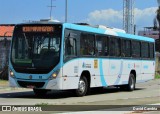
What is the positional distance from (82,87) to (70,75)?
1.26 m

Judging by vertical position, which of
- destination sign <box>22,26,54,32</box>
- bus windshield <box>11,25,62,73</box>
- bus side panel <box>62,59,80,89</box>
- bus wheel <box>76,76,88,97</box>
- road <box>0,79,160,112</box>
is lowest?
road <box>0,79,160,112</box>

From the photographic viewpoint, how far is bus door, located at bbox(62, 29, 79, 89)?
1930 centimetres

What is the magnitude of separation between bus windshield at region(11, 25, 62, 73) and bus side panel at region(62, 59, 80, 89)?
2.09ft

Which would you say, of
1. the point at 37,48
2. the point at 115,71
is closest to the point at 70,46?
the point at 37,48

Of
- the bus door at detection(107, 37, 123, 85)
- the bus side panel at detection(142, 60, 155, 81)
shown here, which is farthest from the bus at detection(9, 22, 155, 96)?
the bus side panel at detection(142, 60, 155, 81)

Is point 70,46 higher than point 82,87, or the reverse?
point 70,46

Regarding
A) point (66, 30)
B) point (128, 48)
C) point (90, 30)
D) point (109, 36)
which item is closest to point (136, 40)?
point (128, 48)

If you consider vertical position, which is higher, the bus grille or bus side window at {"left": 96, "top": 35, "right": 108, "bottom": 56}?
bus side window at {"left": 96, "top": 35, "right": 108, "bottom": 56}

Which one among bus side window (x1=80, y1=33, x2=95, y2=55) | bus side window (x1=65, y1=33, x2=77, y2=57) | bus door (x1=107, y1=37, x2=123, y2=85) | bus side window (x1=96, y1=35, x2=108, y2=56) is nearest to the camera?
bus side window (x1=65, y1=33, x2=77, y2=57)

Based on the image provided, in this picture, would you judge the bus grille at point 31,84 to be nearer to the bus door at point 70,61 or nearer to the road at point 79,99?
the road at point 79,99

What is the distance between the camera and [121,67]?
2461 centimetres

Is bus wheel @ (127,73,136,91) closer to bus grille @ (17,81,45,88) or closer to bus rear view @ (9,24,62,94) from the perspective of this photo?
bus rear view @ (9,24,62,94)

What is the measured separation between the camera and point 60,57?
62.2 feet

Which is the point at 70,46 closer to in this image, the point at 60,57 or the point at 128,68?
the point at 60,57
